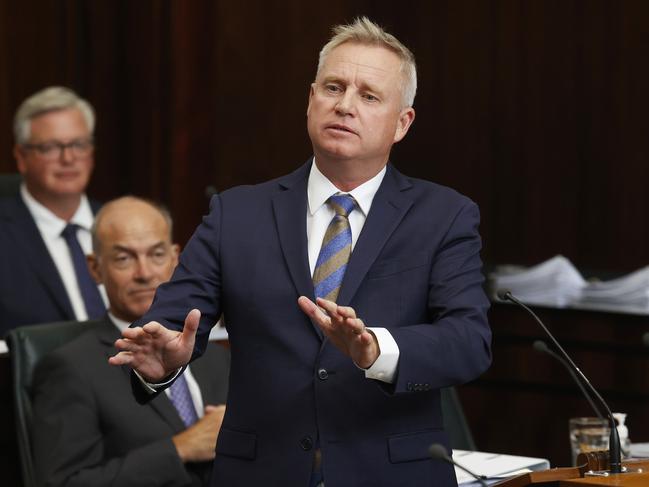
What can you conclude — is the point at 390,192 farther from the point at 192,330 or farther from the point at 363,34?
the point at 192,330

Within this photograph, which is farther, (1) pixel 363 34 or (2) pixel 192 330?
(1) pixel 363 34

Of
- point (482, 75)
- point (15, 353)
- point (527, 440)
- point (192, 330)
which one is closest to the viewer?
point (192, 330)

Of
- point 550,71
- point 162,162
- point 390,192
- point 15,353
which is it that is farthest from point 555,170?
point 390,192

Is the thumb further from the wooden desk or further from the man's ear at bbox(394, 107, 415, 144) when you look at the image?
the wooden desk

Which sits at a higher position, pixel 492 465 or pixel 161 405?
pixel 161 405

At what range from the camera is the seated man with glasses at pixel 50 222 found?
14.5ft

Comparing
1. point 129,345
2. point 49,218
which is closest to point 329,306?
point 129,345

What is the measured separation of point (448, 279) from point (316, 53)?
3.92 m

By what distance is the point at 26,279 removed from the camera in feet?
14.6

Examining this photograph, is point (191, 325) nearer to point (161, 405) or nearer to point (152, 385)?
point (152, 385)

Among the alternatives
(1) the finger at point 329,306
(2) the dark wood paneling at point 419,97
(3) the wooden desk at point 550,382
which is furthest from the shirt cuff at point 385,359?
(2) the dark wood paneling at point 419,97

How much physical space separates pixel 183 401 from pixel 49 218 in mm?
1740

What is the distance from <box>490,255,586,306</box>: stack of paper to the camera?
490 cm

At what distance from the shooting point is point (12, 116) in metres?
6.07
